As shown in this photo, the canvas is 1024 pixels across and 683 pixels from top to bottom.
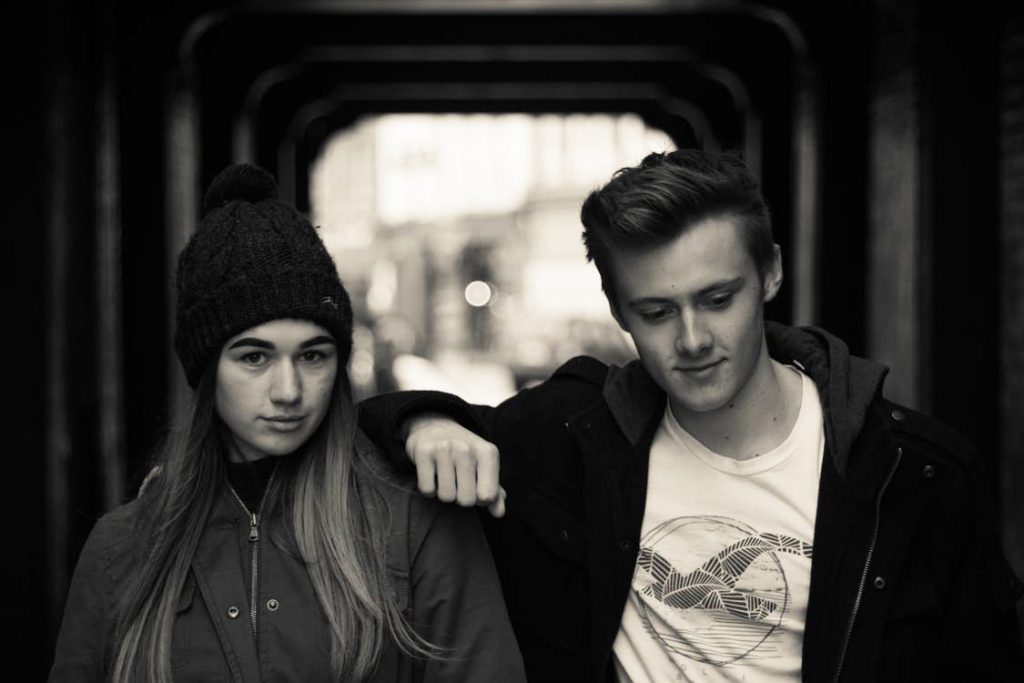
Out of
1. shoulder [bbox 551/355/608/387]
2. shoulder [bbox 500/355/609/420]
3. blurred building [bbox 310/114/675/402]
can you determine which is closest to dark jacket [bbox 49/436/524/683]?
shoulder [bbox 500/355/609/420]

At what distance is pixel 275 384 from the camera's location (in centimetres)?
216

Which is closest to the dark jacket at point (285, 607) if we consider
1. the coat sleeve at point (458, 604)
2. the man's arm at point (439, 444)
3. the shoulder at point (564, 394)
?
the coat sleeve at point (458, 604)

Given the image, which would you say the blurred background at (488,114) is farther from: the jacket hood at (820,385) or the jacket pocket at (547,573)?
the jacket pocket at (547,573)

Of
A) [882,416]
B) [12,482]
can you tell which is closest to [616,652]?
[882,416]

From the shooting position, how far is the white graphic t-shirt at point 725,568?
231cm

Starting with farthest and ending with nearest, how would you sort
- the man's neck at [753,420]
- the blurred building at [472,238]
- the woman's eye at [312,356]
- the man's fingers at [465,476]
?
the blurred building at [472,238], the man's neck at [753,420], the woman's eye at [312,356], the man's fingers at [465,476]

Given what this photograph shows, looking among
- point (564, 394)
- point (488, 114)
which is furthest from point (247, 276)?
point (488, 114)

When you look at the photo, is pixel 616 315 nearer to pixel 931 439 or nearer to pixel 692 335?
pixel 692 335

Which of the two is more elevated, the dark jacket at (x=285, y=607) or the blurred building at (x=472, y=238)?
the blurred building at (x=472, y=238)

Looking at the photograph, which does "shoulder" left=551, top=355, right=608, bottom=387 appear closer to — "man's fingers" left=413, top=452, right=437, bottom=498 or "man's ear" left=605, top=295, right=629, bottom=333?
"man's ear" left=605, top=295, right=629, bottom=333

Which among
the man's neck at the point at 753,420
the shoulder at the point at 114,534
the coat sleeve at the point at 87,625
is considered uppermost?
the man's neck at the point at 753,420

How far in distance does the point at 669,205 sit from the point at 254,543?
1.05m

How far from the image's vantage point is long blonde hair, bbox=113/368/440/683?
211 cm

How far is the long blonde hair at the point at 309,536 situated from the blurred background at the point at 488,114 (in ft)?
1.37
